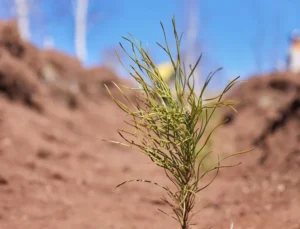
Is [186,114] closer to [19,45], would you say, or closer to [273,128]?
[273,128]

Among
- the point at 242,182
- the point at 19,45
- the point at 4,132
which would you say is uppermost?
the point at 19,45

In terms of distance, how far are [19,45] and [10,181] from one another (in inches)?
198

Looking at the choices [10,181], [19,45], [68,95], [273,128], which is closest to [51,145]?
[10,181]

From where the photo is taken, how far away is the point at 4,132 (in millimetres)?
5590

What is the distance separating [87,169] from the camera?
598 cm

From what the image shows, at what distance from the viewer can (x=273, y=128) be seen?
8000 millimetres

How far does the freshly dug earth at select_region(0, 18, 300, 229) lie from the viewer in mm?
3375

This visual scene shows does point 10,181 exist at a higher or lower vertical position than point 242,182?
lower

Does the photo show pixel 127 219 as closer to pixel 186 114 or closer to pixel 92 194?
pixel 92 194

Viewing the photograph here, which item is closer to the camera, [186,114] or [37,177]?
[186,114]

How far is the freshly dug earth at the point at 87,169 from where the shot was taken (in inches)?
133

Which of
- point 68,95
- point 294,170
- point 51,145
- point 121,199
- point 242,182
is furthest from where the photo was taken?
point 68,95

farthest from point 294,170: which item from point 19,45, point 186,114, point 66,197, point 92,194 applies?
point 19,45

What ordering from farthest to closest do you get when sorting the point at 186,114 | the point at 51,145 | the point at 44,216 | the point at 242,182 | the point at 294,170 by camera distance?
1. the point at 51,145
2. the point at 242,182
3. the point at 294,170
4. the point at 44,216
5. the point at 186,114
